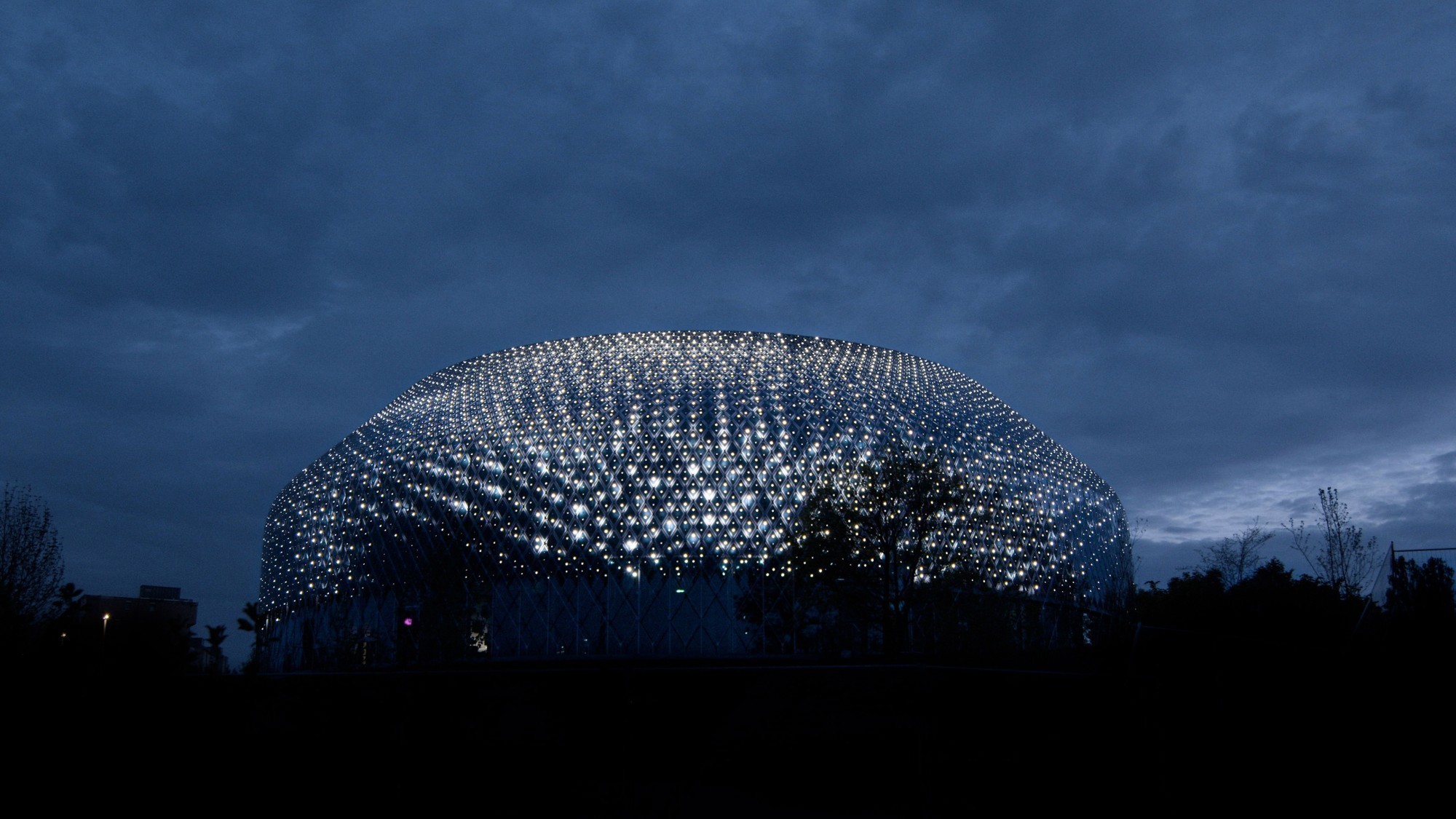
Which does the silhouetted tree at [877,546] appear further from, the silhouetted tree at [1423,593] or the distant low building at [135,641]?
the distant low building at [135,641]

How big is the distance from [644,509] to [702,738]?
32.3m

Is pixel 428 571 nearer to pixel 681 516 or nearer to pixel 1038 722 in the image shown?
pixel 681 516

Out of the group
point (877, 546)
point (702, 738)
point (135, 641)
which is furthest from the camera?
point (877, 546)

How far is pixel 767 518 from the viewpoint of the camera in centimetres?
3900

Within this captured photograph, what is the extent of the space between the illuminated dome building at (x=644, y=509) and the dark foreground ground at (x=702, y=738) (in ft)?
87.9

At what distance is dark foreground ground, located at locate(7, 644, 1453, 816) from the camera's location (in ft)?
22.5

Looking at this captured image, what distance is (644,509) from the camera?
129 feet

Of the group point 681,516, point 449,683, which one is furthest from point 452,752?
point 681,516

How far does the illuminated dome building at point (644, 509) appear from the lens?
1513 inches

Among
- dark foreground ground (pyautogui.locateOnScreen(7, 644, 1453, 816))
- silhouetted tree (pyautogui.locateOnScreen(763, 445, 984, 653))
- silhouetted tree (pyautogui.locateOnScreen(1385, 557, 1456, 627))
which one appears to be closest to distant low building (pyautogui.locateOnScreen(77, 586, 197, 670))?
dark foreground ground (pyautogui.locateOnScreen(7, 644, 1453, 816))

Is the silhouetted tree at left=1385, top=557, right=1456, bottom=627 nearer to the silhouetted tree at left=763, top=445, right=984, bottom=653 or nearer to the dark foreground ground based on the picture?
the dark foreground ground

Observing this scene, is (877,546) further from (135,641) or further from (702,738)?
(135,641)

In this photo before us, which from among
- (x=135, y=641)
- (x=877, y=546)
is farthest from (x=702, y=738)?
(x=877, y=546)

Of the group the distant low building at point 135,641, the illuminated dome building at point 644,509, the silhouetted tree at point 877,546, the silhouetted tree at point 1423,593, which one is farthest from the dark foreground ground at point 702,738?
the illuminated dome building at point 644,509
